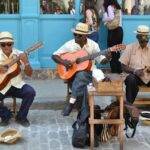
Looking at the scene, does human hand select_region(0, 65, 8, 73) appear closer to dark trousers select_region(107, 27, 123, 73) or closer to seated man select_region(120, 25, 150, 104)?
seated man select_region(120, 25, 150, 104)

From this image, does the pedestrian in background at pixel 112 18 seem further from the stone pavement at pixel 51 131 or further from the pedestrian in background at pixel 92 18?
the stone pavement at pixel 51 131

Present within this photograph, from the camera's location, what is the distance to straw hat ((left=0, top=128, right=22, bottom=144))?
736 cm

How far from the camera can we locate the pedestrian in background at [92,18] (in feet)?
36.1

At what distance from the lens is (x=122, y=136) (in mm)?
7148

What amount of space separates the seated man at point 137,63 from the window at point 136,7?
2793 millimetres

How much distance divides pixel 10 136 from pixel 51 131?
2.47 feet

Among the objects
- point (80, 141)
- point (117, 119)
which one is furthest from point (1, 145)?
point (117, 119)

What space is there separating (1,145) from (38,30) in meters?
4.41

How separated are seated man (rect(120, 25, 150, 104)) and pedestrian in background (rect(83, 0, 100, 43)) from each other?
2.11 metres

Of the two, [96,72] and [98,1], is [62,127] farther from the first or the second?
[98,1]

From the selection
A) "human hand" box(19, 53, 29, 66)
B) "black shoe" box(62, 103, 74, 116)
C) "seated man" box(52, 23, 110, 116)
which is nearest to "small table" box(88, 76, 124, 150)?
"seated man" box(52, 23, 110, 116)

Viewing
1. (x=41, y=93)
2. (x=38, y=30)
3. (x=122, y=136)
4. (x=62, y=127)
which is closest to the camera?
(x=122, y=136)

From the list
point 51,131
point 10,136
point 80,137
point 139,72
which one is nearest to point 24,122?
point 51,131

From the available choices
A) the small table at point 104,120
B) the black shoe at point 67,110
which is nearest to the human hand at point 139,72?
the black shoe at point 67,110
